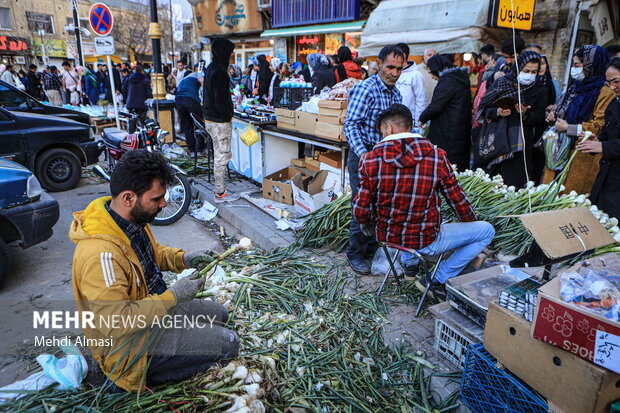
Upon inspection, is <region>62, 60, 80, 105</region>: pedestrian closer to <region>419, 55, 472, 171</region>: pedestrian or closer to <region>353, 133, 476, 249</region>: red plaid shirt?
<region>419, 55, 472, 171</region>: pedestrian

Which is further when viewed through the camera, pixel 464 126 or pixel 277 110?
pixel 277 110

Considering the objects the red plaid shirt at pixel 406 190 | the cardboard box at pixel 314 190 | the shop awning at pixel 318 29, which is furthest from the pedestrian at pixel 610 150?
the shop awning at pixel 318 29

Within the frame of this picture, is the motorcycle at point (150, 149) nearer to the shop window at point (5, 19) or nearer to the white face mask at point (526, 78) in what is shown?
the white face mask at point (526, 78)

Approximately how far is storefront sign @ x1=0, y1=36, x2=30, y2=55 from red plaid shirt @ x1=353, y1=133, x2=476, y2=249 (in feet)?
114

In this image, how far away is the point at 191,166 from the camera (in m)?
7.91

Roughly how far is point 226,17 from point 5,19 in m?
20.7

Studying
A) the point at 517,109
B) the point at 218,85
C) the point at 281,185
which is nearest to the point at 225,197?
the point at 281,185

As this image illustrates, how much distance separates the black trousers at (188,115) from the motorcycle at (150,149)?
137 centimetres

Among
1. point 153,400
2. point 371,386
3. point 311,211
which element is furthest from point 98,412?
point 311,211

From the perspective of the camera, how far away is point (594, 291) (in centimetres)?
178

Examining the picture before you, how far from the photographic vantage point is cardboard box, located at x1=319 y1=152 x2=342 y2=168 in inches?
213

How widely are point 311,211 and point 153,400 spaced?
10.6ft

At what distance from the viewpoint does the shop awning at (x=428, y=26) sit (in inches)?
288

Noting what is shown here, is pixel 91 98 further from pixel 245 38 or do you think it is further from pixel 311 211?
pixel 311 211
